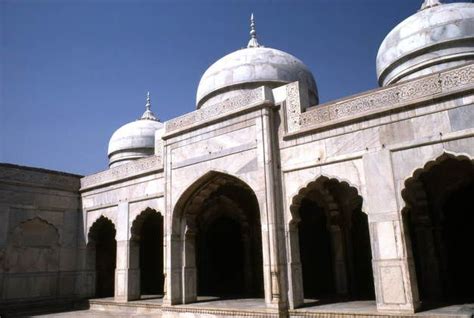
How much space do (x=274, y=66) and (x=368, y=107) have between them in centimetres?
460

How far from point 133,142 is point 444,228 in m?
11.8

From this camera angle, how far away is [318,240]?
11602mm

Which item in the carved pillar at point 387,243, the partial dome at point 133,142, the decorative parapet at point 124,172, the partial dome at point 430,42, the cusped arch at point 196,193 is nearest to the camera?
the carved pillar at point 387,243

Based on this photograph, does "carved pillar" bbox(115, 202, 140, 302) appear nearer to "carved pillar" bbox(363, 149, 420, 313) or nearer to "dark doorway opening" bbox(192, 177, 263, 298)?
"dark doorway opening" bbox(192, 177, 263, 298)

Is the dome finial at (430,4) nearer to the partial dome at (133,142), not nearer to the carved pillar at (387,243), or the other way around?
the carved pillar at (387,243)

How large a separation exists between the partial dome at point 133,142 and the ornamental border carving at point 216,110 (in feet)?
21.4

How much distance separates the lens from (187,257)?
10.2 metres

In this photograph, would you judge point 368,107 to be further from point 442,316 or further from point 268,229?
point 442,316

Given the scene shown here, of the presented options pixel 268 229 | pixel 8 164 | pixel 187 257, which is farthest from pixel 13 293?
pixel 268 229

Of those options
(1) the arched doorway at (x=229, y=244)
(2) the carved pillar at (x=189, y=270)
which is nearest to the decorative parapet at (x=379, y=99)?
(1) the arched doorway at (x=229, y=244)

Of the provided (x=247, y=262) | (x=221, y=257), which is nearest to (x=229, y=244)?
(x=221, y=257)

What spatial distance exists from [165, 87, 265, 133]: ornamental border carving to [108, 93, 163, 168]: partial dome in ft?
21.4

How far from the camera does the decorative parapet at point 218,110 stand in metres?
8.99

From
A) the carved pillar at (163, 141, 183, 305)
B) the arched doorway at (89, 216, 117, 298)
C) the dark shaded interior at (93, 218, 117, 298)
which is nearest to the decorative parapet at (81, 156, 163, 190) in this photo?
the carved pillar at (163, 141, 183, 305)
